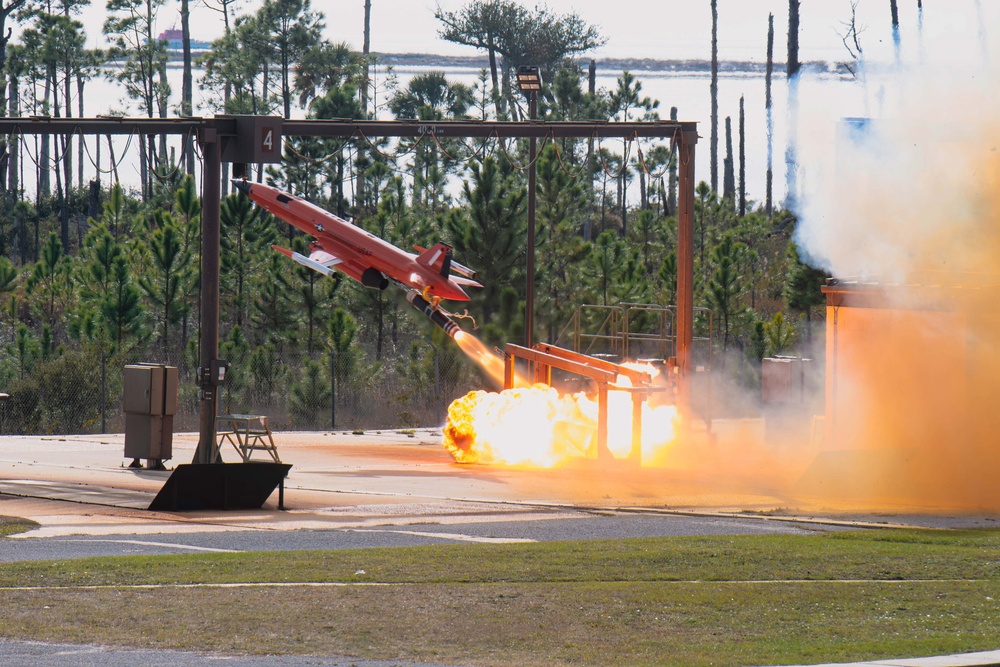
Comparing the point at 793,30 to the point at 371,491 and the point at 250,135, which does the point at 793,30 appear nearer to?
the point at 250,135

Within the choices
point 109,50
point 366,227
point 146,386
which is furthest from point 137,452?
point 109,50

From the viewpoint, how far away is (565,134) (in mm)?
26438

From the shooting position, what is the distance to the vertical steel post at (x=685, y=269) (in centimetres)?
2664

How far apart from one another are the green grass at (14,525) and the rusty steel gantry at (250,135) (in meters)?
4.94

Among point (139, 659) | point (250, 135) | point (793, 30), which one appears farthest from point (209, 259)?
point (793, 30)

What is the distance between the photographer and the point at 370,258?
2984cm

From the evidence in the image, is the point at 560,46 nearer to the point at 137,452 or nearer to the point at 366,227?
the point at 366,227

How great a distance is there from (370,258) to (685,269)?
6.72 meters

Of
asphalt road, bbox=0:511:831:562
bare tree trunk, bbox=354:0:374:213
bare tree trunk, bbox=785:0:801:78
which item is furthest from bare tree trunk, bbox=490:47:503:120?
asphalt road, bbox=0:511:831:562

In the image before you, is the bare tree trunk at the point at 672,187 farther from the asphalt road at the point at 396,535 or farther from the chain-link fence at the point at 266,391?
the asphalt road at the point at 396,535

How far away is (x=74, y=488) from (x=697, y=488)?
9.05 m

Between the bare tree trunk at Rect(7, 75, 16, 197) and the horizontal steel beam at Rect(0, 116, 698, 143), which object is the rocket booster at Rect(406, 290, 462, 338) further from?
the bare tree trunk at Rect(7, 75, 16, 197)

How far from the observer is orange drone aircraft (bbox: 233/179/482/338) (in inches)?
Result: 1148

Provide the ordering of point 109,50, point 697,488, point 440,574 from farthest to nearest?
point 109,50 < point 697,488 < point 440,574
